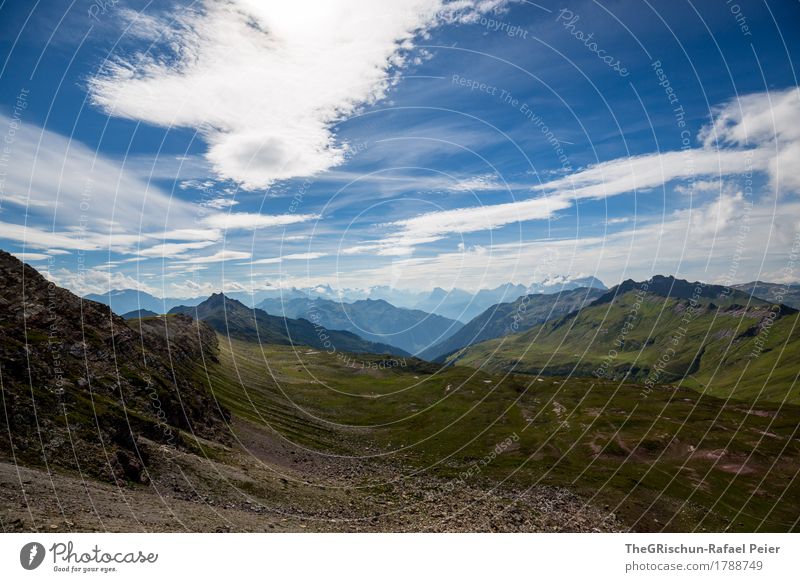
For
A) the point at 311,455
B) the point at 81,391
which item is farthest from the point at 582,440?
the point at 81,391

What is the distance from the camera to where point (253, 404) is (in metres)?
137

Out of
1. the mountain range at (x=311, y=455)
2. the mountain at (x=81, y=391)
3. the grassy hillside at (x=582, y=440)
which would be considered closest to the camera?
the mountain range at (x=311, y=455)

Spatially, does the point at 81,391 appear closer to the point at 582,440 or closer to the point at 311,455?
the point at 311,455

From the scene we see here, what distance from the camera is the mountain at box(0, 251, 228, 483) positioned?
155 ft

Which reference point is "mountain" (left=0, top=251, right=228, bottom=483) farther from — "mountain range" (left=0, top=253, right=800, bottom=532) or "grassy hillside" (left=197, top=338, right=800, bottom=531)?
"grassy hillside" (left=197, top=338, right=800, bottom=531)

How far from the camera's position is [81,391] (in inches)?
2366

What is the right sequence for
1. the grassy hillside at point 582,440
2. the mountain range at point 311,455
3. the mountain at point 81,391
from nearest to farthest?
the mountain range at point 311,455, the mountain at point 81,391, the grassy hillside at point 582,440

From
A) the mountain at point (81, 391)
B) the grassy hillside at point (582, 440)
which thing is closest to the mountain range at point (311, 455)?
the mountain at point (81, 391)

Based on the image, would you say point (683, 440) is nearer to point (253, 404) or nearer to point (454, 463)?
point (454, 463)

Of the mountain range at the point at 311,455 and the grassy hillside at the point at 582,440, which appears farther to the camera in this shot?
the grassy hillside at the point at 582,440

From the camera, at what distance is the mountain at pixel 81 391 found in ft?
155

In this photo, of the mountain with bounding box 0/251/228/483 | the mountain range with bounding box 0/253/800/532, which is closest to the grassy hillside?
the mountain range with bounding box 0/253/800/532

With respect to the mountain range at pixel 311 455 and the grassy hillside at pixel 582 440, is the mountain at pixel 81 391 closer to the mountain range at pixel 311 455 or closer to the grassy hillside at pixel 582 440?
the mountain range at pixel 311 455
